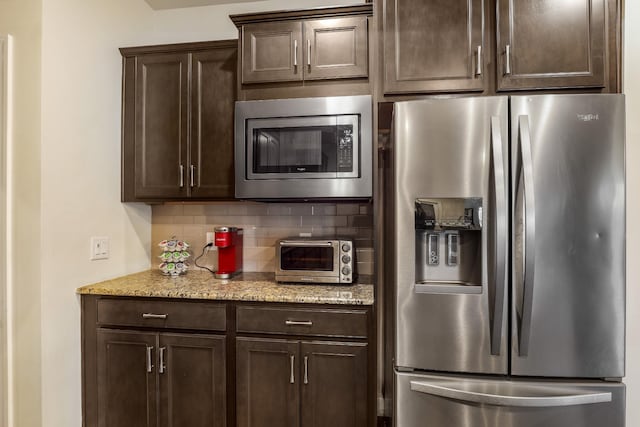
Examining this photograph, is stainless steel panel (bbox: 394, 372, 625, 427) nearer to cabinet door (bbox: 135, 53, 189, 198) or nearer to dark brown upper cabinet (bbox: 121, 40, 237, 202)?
dark brown upper cabinet (bbox: 121, 40, 237, 202)

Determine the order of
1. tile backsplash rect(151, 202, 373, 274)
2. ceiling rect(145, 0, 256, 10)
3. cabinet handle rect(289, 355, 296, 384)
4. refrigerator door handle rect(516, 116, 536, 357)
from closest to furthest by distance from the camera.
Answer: refrigerator door handle rect(516, 116, 536, 357) → cabinet handle rect(289, 355, 296, 384) → tile backsplash rect(151, 202, 373, 274) → ceiling rect(145, 0, 256, 10)

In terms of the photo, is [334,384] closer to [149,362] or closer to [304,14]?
[149,362]

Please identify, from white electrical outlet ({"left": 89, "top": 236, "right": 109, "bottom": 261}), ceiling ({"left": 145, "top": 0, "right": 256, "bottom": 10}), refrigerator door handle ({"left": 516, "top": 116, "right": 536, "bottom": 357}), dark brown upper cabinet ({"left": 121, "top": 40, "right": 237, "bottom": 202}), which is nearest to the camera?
refrigerator door handle ({"left": 516, "top": 116, "right": 536, "bottom": 357})

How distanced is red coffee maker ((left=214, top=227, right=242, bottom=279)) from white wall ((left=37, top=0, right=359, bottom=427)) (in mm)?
627

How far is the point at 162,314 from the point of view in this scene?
1.86 m

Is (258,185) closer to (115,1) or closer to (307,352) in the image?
(307,352)

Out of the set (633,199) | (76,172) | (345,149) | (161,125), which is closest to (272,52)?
(345,149)

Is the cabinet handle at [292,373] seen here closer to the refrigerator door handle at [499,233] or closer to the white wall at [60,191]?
the refrigerator door handle at [499,233]

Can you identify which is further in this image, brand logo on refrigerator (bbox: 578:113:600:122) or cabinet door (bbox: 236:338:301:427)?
cabinet door (bbox: 236:338:301:427)

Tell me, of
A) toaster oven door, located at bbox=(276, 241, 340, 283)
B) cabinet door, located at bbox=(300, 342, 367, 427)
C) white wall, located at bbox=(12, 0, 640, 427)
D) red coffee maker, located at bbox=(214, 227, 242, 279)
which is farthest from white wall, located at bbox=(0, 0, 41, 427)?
cabinet door, located at bbox=(300, 342, 367, 427)

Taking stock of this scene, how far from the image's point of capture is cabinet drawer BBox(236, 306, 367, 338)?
1.71 meters

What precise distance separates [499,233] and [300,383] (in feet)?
3.66

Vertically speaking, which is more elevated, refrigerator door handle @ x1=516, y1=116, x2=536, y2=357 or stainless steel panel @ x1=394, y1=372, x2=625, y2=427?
refrigerator door handle @ x1=516, y1=116, x2=536, y2=357

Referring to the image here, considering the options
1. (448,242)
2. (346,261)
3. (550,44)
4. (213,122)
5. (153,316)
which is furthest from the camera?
(213,122)
